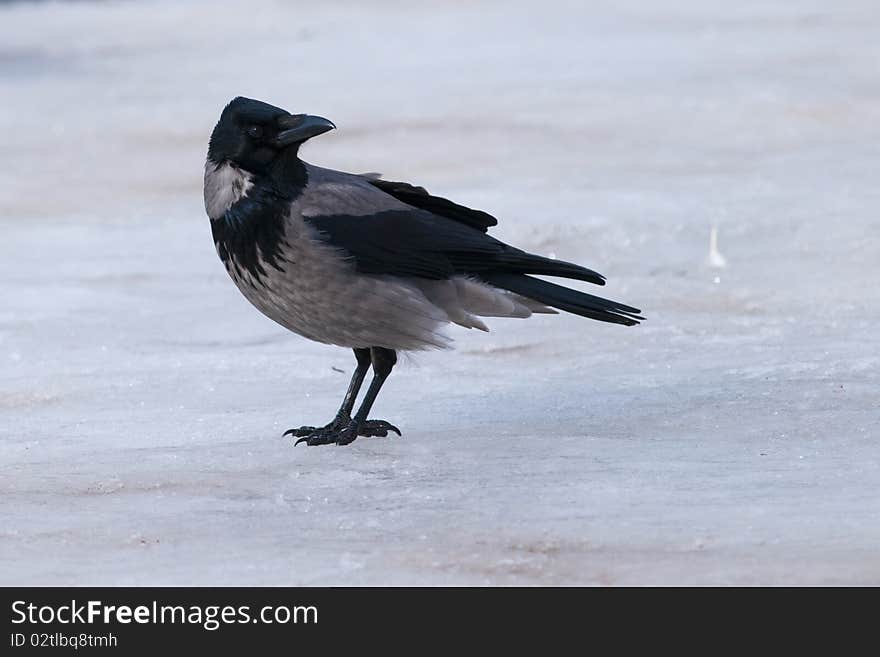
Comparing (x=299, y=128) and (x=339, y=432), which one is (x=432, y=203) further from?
(x=339, y=432)

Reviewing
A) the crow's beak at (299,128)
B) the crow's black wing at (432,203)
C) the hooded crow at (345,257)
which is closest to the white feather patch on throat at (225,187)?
the hooded crow at (345,257)

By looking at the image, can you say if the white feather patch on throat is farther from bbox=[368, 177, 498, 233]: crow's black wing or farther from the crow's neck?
bbox=[368, 177, 498, 233]: crow's black wing

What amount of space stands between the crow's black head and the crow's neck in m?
0.05

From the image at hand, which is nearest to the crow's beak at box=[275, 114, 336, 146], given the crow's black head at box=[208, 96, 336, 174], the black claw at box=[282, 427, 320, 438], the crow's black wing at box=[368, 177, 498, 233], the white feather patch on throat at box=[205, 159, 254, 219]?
the crow's black head at box=[208, 96, 336, 174]

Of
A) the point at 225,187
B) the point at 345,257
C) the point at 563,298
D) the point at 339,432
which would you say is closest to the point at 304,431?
the point at 339,432

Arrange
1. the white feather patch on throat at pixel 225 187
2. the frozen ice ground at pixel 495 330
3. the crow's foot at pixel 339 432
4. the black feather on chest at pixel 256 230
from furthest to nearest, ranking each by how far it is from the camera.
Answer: the crow's foot at pixel 339 432 < the white feather patch on throat at pixel 225 187 < the black feather on chest at pixel 256 230 < the frozen ice ground at pixel 495 330

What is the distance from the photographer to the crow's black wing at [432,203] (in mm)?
5789

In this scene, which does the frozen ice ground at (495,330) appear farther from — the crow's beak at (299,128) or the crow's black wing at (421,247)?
the crow's beak at (299,128)

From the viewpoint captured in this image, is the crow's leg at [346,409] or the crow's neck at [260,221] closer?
the crow's neck at [260,221]

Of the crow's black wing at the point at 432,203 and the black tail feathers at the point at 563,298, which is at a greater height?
the crow's black wing at the point at 432,203

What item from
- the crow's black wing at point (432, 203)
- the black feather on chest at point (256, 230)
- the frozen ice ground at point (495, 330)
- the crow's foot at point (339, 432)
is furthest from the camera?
the crow's black wing at point (432, 203)

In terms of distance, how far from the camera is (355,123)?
38.1 feet

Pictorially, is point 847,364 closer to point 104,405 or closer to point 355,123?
point 104,405
